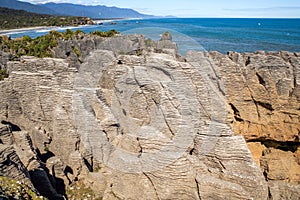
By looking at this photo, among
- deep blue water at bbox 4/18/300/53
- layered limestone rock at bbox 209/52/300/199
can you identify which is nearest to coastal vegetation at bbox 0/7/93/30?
deep blue water at bbox 4/18/300/53

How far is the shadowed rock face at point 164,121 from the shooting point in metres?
6.45

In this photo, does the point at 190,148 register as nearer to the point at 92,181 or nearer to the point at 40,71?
the point at 92,181

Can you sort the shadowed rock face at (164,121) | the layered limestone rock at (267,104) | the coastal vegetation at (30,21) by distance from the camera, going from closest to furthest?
the shadowed rock face at (164,121) → the layered limestone rock at (267,104) → the coastal vegetation at (30,21)

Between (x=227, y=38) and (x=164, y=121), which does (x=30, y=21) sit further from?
(x=164, y=121)

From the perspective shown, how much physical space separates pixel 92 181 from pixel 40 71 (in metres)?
3.14

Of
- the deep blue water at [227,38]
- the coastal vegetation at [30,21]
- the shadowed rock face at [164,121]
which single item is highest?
the shadowed rock face at [164,121]

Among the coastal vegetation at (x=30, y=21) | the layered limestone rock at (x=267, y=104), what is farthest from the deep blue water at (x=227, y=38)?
the coastal vegetation at (x=30, y=21)

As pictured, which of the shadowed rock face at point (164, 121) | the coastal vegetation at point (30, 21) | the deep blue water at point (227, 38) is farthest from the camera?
the coastal vegetation at point (30, 21)

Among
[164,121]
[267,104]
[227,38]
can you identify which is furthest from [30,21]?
[164,121]

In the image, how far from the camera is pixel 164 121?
22.7ft

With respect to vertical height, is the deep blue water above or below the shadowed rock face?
below

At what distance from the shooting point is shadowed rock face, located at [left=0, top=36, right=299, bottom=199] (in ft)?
21.2

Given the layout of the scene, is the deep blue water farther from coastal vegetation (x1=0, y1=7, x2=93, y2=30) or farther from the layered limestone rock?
coastal vegetation (x1=0, y1=7, x2=93, y2=30)

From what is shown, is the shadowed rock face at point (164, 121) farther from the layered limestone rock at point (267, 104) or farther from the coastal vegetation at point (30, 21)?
the coastal vegetation at point (30, 21)
